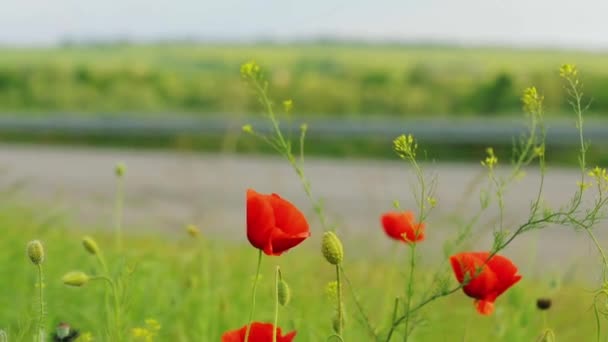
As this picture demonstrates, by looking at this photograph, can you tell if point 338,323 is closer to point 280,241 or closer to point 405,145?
point 280,241

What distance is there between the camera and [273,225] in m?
1.43

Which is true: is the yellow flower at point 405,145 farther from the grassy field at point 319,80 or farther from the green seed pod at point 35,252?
the grassy field at point 319,80

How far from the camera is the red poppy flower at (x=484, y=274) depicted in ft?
5.07

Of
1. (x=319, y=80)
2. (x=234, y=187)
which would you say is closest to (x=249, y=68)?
(x=234, y=187)

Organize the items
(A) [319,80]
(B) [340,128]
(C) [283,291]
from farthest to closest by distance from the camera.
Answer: (A) [319,80] < (B) [340,128] < (C) [283,291]

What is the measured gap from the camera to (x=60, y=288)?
311cm

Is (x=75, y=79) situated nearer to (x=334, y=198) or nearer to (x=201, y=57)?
(x=201, y=57)

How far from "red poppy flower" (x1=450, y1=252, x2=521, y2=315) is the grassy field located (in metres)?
9.48

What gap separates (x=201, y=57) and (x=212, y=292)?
42.1ft

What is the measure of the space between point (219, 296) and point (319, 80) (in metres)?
10.2

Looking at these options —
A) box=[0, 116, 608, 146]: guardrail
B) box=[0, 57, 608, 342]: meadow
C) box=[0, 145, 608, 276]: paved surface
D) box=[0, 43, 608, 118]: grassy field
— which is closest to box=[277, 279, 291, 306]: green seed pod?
box=[0, 57, 608, 342]: meadow

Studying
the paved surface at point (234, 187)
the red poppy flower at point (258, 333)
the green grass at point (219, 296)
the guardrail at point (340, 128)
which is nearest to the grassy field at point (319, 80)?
the guardrail at point (340, 128)

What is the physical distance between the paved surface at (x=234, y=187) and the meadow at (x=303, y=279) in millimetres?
1556

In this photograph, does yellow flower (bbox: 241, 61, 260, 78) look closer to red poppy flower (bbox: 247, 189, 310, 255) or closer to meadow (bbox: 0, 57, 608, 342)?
meadow (bbox: 0, 57, 608, 342)
